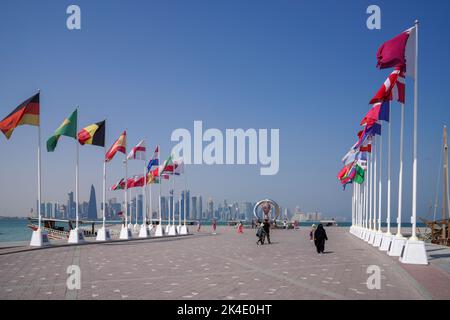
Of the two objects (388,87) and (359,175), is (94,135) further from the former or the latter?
(359,175)

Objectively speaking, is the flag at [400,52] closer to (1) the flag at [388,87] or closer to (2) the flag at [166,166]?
(1) the flag at [388,87]

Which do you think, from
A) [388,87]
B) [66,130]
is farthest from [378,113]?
[66,130]

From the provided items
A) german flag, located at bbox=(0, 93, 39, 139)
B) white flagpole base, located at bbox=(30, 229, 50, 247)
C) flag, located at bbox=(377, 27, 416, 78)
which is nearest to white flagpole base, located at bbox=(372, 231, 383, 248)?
flag, located at bbox=(377, 27, 416, 78)

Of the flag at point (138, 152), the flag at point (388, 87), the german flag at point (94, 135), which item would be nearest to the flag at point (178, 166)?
the flag at point (138, 152)

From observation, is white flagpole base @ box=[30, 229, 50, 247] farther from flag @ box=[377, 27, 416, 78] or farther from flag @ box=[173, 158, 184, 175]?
flag @ box=[173, 158, 184, 175]

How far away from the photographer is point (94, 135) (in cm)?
3019

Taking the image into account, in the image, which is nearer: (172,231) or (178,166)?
(172,231)

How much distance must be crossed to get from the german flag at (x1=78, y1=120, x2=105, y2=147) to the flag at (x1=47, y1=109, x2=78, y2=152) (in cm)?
219

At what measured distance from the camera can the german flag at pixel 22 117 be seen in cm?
2311

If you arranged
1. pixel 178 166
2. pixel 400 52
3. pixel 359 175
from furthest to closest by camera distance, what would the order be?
1. pixel 178 166
2. pixel 359 175
3. pixel 400 52

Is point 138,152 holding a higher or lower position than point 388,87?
lower

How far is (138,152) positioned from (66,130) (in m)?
11.6

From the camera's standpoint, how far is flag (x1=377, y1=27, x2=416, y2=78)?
1816 centimetres
